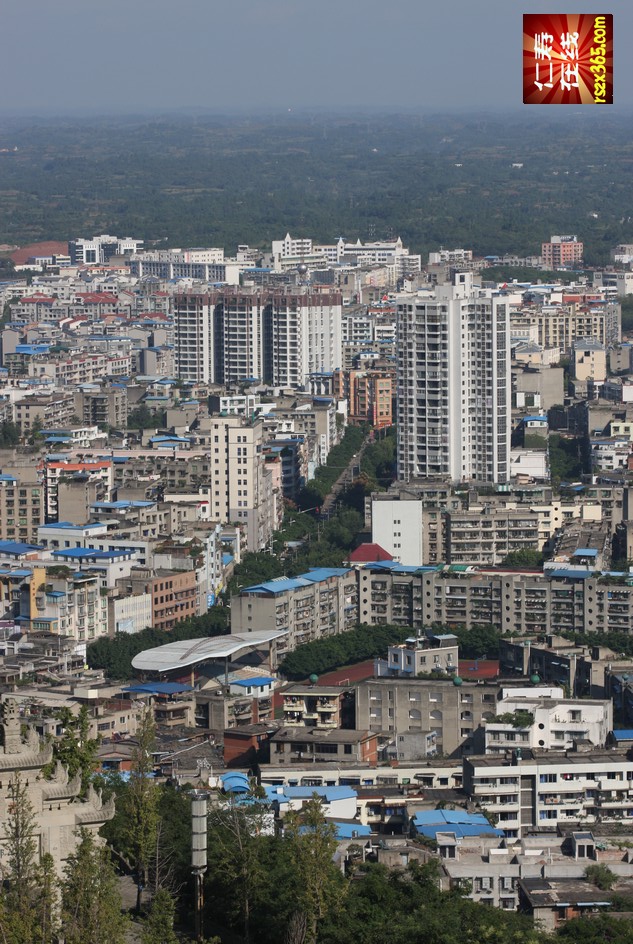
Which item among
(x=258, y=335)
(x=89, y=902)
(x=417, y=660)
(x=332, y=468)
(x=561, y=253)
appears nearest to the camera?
(x=89, y=902)

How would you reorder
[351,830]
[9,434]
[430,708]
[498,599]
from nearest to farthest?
1. [351,830]
2. [430,708]
3. [498,599]
4. [9,434]

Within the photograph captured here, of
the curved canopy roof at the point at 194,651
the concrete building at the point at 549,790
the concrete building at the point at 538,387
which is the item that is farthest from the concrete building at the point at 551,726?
the concrete building at the point at 538,387

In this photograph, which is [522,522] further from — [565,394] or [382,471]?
[565,394]

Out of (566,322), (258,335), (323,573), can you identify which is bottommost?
(323,573)

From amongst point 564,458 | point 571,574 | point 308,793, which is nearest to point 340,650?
point 571,574

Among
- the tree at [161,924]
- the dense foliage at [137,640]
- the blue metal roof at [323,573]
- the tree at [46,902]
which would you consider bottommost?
the dense foliage at [137,640]

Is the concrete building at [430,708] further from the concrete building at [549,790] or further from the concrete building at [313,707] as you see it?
the concrete building at [549,790]

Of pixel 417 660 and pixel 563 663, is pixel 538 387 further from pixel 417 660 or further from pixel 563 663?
pixel 563 663
